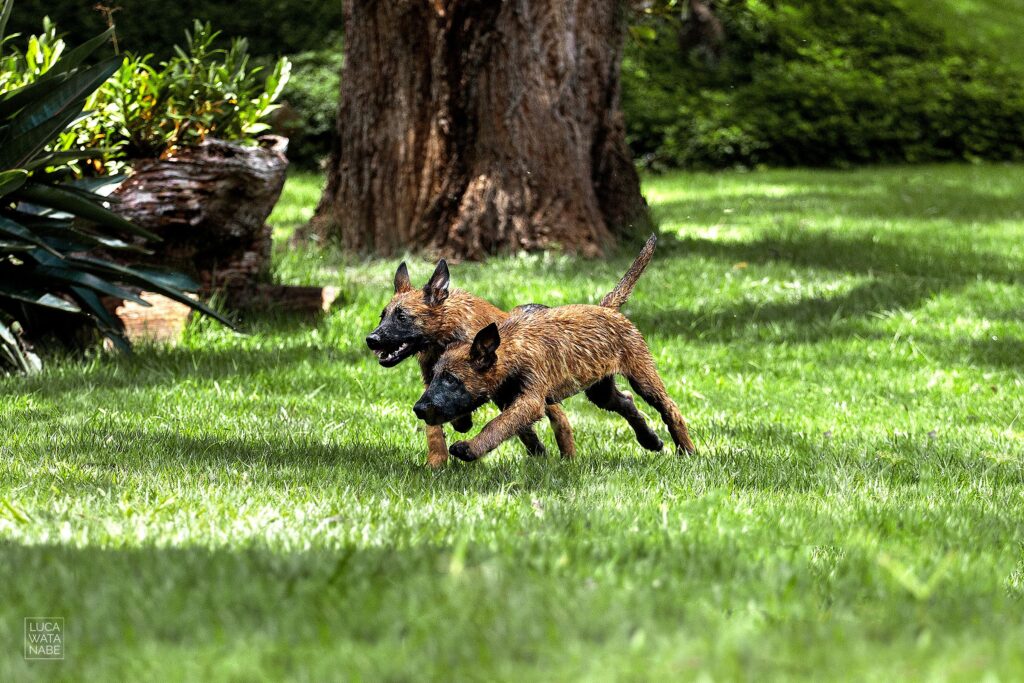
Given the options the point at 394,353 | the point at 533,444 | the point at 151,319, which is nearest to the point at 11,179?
the point at 151,319

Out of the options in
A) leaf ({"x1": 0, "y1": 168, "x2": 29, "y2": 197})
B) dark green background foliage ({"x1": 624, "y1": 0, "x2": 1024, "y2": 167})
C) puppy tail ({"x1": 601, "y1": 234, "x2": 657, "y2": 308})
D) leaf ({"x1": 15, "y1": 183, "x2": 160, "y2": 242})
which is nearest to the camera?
puppy tail ({"x1": 601, "y1": 234, "x2": 657, "y2": 308})

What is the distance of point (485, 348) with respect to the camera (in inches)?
171

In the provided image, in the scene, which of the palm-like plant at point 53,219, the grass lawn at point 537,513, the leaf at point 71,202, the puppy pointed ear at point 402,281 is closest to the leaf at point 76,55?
the palm-like plant at point 53,219

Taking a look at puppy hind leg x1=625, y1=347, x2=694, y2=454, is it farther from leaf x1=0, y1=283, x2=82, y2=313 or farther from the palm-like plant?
leaf x1=0, y1=283, x2=82, y2=313

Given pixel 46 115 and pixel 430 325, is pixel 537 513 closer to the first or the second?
pixel 430 325

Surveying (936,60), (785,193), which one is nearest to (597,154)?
(785,193)

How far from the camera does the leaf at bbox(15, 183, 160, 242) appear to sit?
6.68 metres

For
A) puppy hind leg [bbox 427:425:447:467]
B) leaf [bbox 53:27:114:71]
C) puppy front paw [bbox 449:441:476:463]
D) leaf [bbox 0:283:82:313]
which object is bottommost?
leaf [bbox 0:283:82:313]

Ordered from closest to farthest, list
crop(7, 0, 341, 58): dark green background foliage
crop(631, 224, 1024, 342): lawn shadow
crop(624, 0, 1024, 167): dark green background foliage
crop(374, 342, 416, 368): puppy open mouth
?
crop(374, 342, 416, 368): puppy open mouth → crop(631, 224, 1024, 342): lawn shadow → crop(7, 0, 341, 58): dark green background foliage → crop(624, 0, 1024, 167): dark green background foliage

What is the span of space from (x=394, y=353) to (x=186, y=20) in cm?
1706

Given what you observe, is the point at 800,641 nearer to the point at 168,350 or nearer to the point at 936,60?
the point at 168,350

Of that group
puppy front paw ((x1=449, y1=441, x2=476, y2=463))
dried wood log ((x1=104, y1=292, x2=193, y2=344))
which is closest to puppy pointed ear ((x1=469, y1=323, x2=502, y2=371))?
puppy front paw ((x1=449, y1=441, x2=476, y2=463))

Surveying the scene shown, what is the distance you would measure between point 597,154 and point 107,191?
503 centimetres

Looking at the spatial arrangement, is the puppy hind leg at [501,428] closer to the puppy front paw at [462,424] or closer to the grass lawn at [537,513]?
the grass lawn at [537,513]
